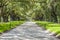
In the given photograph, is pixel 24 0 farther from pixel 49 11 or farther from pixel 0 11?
pixel 49 11

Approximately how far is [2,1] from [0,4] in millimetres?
1706

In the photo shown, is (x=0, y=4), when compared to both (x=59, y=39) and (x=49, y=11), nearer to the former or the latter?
(x=49, y=11)

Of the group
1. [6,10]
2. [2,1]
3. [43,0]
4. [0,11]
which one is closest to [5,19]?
[6,10]

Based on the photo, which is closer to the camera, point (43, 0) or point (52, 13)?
point (43, 0)

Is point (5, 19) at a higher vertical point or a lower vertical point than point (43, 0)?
lower

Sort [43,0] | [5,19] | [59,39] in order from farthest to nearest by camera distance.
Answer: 1. [5,19]
2. [43,0]
3. [59,39]

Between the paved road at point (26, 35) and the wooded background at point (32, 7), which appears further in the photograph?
the wooded background at point (32, 7)

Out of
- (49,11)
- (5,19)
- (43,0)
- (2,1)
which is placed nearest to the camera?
(2,1)

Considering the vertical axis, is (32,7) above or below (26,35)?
above

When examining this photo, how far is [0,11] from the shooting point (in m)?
52.9

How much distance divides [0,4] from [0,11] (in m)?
7.98

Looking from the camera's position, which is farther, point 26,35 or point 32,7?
point 32,7

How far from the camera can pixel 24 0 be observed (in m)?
46.1

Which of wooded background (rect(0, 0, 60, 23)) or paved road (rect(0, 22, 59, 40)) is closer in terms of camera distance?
paved road (rect(0, 22, 59, 40))
